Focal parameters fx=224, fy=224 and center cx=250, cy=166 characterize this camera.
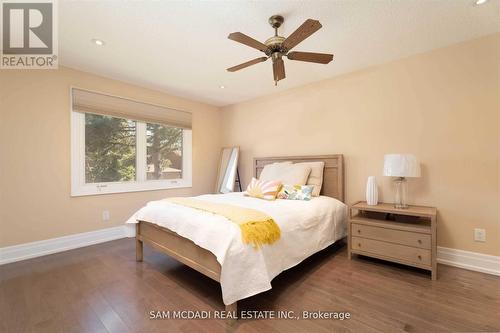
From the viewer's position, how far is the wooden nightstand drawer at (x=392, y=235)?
83.8 inches

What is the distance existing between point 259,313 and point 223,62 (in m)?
2.65

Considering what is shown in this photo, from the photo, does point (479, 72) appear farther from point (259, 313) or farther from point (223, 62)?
point (259, 313)

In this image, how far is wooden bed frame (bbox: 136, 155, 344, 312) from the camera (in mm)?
1754

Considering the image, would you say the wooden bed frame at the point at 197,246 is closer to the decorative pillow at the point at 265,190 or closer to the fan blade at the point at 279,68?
the decorative pillow at the point at 265,190

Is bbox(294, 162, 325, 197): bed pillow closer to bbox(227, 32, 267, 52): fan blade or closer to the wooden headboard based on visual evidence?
the wooden headboard

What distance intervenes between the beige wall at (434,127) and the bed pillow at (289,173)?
0.45m

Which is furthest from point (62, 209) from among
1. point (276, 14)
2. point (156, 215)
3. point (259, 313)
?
point (276, 14)

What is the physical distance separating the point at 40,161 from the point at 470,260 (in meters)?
4.91

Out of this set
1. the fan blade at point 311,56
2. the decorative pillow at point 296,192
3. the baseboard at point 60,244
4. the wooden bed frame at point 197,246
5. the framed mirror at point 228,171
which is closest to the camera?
the wooden bed frame at point 197,246

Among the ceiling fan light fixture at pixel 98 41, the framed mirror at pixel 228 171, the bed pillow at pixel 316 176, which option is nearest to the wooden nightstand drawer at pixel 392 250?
the bed pillow at pixel 316 176

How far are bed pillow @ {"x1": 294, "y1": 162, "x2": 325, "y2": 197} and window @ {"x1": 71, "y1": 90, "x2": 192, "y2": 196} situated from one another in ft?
7.63

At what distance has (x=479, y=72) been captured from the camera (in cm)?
227

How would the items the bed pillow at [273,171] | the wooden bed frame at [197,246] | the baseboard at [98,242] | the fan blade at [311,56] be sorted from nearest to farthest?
the wooden bed frame at [197,246] < the fan blade at [311,56] < the baseboard at [98,242] < the bed pillow at [273,171]

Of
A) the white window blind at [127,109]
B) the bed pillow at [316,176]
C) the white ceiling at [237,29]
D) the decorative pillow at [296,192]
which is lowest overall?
the decorative pillow at [296,192]
